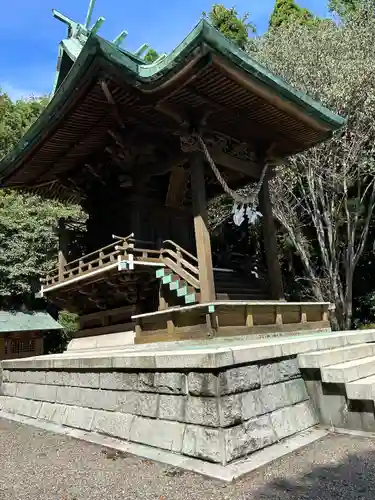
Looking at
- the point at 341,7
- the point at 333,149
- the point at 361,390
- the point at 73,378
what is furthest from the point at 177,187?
the point at 341,7

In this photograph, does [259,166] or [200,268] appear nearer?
[200,268]

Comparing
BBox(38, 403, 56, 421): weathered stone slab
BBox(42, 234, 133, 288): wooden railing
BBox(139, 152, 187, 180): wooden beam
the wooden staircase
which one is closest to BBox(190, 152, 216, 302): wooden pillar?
the wooden staircase

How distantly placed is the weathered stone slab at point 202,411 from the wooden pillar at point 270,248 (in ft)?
17.1

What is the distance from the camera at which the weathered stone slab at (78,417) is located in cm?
585

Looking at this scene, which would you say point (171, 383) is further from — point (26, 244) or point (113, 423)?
point (26, 244)

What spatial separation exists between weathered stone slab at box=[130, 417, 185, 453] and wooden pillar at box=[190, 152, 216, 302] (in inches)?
110

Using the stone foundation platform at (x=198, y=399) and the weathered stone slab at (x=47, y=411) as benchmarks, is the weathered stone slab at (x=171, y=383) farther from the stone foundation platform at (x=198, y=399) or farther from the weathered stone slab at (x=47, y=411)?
the weathered stone slab at (x=47, y=411)

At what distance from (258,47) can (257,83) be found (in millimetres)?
14840

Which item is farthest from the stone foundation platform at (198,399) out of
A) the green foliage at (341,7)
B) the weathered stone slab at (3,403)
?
the green foliage at (341,7)

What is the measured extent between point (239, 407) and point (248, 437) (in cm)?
32

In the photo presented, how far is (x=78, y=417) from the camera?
6109 mm

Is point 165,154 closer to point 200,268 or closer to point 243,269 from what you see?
point 200,268

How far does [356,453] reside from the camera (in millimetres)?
4082

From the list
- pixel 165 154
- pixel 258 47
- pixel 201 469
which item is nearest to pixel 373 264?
pixel 258 47
